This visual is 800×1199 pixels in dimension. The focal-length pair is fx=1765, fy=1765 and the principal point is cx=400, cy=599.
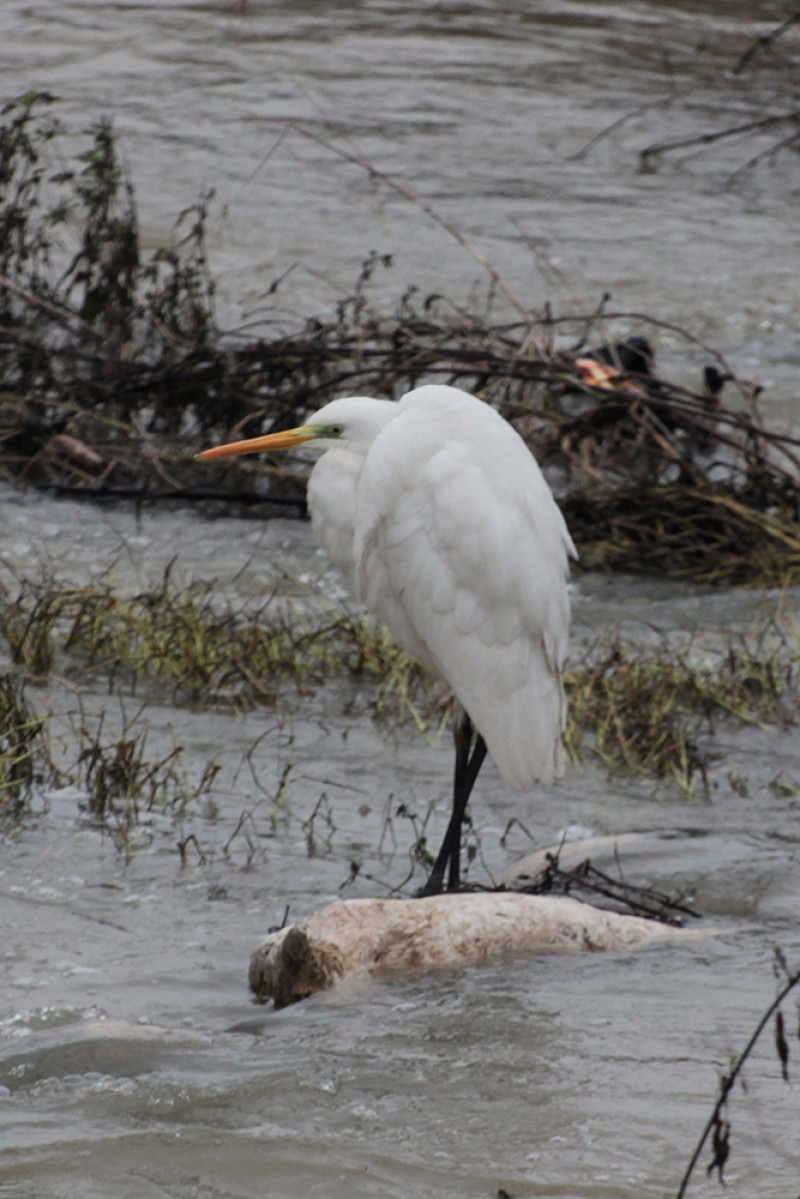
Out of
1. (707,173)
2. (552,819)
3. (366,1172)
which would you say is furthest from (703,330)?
(366,1172)

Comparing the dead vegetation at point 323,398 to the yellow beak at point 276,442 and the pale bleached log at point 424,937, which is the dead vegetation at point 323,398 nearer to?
the yellow beak at point 276,442

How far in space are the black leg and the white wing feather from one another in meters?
0.09

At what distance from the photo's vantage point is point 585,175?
1158 cm

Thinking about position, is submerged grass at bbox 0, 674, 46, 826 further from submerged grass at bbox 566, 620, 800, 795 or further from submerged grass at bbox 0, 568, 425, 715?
submerged grass at bbox 566, 620, 800, 795

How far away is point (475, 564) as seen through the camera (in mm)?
4020

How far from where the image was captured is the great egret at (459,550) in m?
3.97

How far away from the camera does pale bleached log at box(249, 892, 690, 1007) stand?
3295mm

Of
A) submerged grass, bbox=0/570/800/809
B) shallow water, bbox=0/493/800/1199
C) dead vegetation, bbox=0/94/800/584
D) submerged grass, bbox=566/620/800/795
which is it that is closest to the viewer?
shallow water, bbox=0/493/800/1199

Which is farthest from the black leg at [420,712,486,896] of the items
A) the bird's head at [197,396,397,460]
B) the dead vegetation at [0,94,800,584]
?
Answer: the dead vegetation at [0,94,800,584]

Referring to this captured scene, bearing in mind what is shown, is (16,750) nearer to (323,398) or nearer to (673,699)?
(673,699)

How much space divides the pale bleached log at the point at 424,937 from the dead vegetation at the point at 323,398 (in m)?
2.91

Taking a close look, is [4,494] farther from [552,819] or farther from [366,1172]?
[366,1172]

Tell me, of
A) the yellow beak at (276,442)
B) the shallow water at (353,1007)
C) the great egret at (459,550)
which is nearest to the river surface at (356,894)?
the shallow water at (353,1007)

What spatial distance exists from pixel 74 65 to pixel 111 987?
1022 cm
